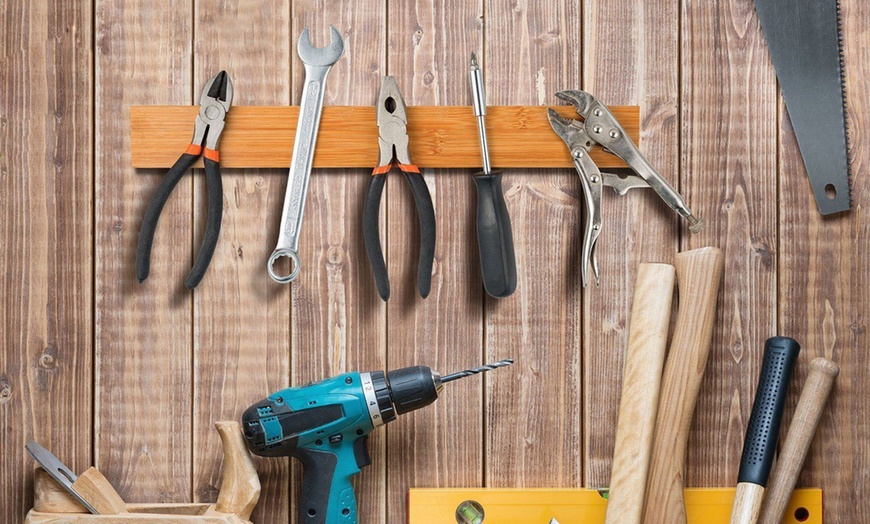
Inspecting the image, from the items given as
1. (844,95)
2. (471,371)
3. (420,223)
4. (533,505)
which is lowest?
(533,505)

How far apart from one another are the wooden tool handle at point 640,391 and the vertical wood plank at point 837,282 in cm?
24

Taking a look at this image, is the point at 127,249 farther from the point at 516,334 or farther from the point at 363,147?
the point at 516,334

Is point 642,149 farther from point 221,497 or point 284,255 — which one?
point 221,497

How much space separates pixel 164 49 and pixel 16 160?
306 millimetres

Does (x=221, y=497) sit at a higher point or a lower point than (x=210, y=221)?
lower

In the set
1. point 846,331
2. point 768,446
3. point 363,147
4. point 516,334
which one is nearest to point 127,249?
point 363,147

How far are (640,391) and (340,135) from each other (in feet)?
2.05

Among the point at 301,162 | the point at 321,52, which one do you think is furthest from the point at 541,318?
the point at 321,52

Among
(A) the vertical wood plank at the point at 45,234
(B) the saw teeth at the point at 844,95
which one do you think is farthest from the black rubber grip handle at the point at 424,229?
(B) the saw teeth at the point at 844,95

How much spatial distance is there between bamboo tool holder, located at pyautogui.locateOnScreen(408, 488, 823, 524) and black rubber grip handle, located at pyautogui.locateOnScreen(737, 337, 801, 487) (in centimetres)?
8

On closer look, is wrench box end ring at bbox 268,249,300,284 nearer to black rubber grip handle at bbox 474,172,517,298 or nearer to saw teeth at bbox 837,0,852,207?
black rubber grip handle at bbox 474,172,517,298

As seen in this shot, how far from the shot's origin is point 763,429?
1126 mm

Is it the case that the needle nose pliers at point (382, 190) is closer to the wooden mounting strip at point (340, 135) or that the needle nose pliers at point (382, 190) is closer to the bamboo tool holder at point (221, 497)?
the wooden mounting strip at point (340, 135)

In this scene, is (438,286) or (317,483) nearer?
(317,483)
